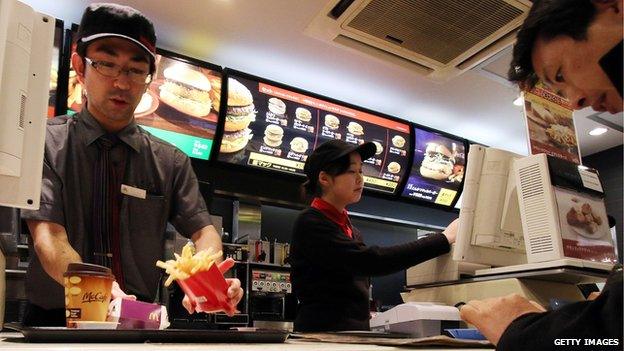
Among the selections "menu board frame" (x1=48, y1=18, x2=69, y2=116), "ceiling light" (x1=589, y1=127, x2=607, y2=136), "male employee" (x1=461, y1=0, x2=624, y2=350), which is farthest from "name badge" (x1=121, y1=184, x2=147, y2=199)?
"ceiling light" (x1=589, y1=127, x2=607, y2=136)

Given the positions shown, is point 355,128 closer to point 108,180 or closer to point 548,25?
point 108,180

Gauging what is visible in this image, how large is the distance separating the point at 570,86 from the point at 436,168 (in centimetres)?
393

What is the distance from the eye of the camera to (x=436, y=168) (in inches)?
200

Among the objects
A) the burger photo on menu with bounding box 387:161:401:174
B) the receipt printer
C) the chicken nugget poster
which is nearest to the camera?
the receipt printer

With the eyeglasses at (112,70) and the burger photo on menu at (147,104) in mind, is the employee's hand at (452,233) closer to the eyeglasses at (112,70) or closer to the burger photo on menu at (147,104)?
the eyeglasses at (112,70)

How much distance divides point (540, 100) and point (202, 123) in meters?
2.29

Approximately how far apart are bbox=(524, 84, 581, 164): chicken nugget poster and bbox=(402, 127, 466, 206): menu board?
6.68 ft

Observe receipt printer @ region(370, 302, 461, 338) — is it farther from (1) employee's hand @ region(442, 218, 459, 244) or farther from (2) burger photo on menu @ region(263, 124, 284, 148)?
(2) burger photo on menu @ region(263, 124, 284, 148)

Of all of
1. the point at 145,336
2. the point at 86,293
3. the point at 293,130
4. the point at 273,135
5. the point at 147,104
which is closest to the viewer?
the point at 145,336

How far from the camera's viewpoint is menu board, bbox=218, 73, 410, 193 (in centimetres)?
403

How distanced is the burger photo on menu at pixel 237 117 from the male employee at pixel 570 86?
2.82 m

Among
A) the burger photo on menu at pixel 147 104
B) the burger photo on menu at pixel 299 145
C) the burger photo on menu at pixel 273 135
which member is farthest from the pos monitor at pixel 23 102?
the burger photo on menu at pixel 299 145

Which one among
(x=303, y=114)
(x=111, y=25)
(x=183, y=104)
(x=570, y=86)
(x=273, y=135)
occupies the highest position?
(x=303, y=114)

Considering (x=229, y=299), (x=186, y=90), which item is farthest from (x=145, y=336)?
(x=186, y=90)
